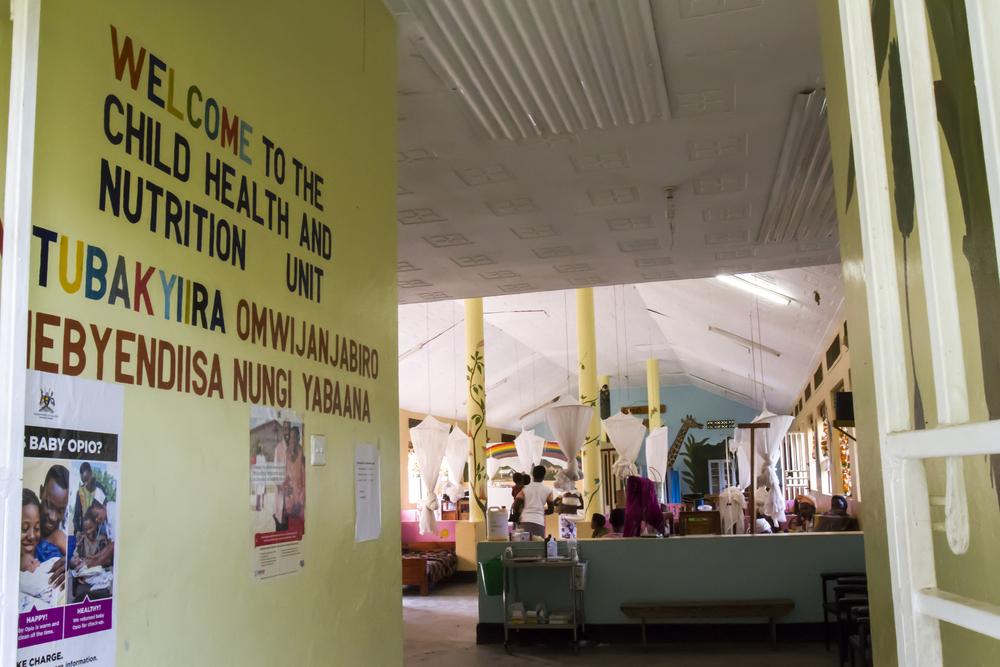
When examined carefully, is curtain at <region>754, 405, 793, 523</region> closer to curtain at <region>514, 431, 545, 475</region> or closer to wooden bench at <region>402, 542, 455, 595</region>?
curtain at <region>514, 431, 545, 475</region>

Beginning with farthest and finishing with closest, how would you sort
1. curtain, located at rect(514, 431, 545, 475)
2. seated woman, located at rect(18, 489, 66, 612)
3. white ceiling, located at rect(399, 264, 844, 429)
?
curtain, located at rect(514, 431, 545, 475) → white ceiling, located at rect(399, 264, 844, 429) → seated woman, located at rect(18, 489, 66, 612)

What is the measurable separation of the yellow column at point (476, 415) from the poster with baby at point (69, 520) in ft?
31.5

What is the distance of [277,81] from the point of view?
2303mm

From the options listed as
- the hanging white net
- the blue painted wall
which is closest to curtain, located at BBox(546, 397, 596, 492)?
the hanging white net

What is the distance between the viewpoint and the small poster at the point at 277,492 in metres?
1.99

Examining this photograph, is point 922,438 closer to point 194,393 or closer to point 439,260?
point 194,393

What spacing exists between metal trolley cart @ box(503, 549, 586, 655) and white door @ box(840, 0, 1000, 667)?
5.02 m

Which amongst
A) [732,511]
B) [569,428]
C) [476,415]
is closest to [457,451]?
[476,415]

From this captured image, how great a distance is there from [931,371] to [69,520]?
1.58 metres

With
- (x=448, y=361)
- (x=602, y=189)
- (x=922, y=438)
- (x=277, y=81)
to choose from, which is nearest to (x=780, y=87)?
(x=602, y=189)

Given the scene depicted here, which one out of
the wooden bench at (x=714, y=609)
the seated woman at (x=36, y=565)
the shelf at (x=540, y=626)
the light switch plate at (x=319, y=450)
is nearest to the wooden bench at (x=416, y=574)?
the shelf at (x=540, y=626)

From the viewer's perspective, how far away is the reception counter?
626cm

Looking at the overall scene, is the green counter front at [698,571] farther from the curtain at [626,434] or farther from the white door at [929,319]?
the white door at [929,319]

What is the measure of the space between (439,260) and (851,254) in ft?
15.2
